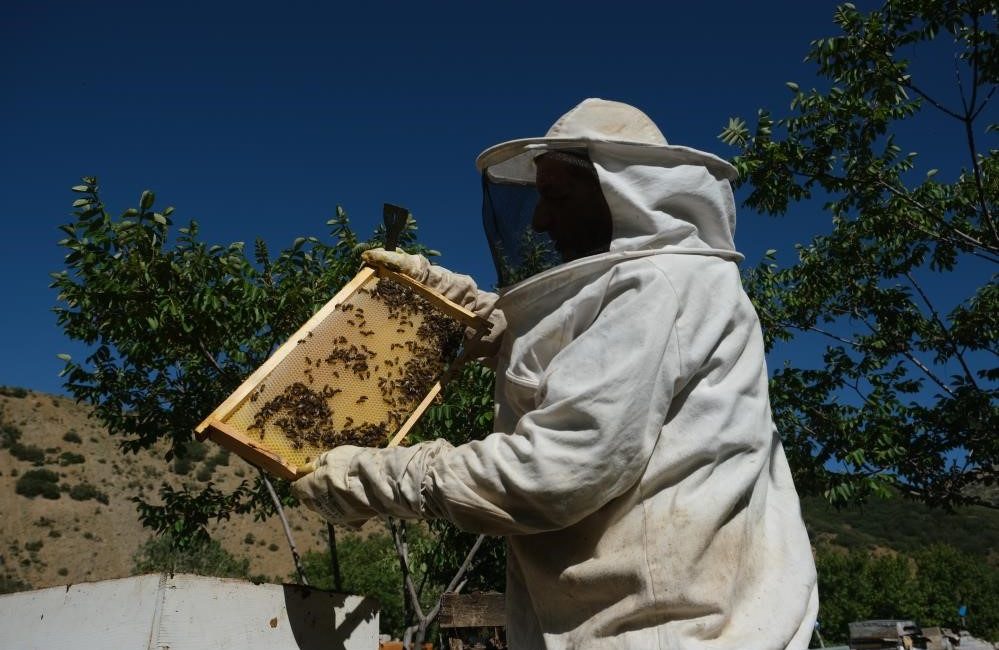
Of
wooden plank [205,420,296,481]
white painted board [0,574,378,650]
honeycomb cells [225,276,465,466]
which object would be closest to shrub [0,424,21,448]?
white painted board [0,574,378,650]

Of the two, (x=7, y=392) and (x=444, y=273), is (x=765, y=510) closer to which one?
(x=444, y=273)

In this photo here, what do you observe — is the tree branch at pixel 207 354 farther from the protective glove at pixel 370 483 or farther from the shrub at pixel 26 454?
the shrub at pixel 26 454

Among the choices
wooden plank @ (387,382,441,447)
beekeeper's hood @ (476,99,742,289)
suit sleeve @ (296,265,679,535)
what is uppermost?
beekeeper's hood @ (476,99,742,289)

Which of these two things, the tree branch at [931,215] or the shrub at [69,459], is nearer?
the tree branch at [931,215]

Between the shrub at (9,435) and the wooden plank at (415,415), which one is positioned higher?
the shrub at (9,435)

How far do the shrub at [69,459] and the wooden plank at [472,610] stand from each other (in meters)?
51.7

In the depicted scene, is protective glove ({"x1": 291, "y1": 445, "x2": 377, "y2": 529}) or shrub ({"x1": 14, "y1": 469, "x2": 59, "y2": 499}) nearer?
protective glove ({"x1": 291, "y1": 445, "x2": 377, "y2": 529})

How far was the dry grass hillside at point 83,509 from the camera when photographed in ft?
133

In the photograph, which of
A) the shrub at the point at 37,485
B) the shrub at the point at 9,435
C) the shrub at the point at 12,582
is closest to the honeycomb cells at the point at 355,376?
the shrub at the point at 12,582

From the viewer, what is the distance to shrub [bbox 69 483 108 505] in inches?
1806

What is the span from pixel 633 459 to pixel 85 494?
52236 millimetres

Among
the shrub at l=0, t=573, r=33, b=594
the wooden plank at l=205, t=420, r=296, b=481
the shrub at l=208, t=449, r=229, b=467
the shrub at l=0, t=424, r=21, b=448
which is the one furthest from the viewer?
the shrub at l=208, t=449, r=229, b=467

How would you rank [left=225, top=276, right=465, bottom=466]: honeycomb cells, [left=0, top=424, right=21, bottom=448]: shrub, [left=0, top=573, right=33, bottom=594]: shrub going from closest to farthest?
1. [left=225, top=276, right=465, bottom=466]: honeycomb cells
2. [left=0, top=573, right=33, bottom=594]: shrub
3. [left=0, top=424, right=21, bottom=448]: shrub

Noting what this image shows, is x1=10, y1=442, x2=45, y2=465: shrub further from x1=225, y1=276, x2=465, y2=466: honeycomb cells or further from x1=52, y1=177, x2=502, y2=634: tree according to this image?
x1=225, y1=276, x2=465, y2=466: honeycomb cells
